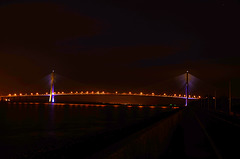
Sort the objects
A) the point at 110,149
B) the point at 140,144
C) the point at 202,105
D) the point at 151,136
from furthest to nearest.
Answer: the point at 202,105
the point at 151,136
the point at 140,144
the point at 110,149

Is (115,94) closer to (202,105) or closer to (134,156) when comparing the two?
(202,105)

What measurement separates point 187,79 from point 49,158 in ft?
295

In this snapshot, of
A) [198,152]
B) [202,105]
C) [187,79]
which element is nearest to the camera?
[198,152]

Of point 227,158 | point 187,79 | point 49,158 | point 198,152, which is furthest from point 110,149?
point 187,79

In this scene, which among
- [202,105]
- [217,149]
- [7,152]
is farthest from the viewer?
[202,105]

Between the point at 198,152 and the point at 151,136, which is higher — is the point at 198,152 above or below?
below

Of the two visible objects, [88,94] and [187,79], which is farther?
[88,94]

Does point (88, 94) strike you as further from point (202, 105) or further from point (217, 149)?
point (217, 149)

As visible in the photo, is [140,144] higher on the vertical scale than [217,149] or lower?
higher

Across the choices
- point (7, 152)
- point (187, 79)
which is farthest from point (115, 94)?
point (7, 152)

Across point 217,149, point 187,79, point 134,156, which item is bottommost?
point 217,149

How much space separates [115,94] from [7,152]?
104 m

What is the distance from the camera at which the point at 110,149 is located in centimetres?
426

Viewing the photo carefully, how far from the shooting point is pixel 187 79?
311 feet
